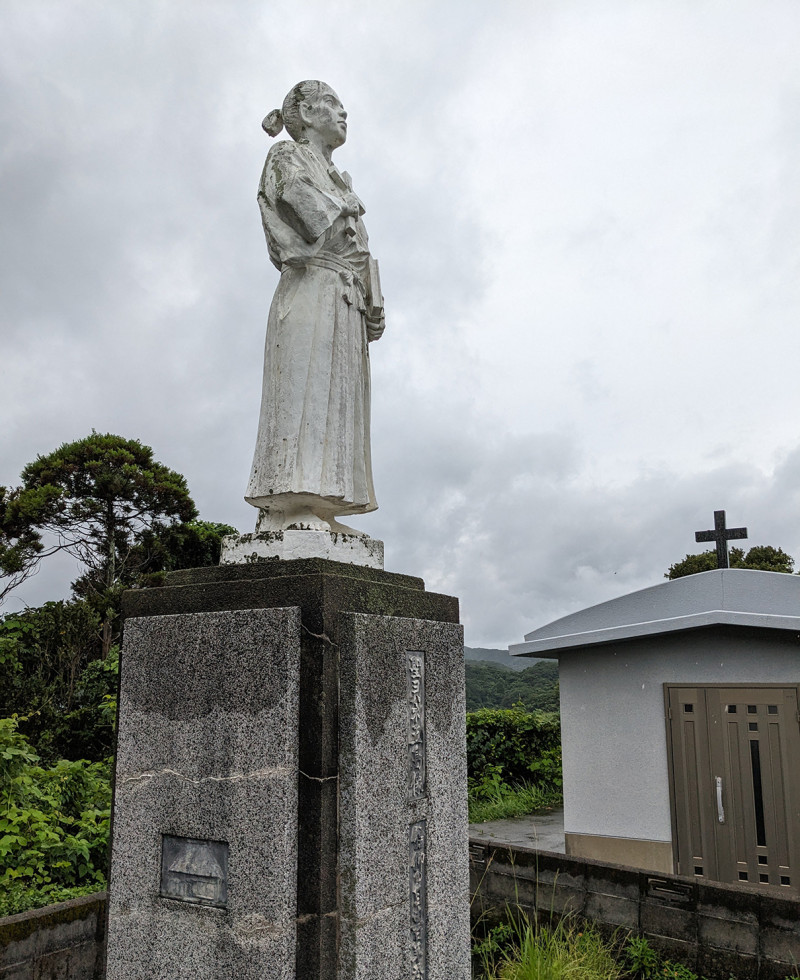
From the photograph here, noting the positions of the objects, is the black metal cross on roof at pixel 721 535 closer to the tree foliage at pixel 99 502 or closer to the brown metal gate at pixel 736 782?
the brown metal gate at pixel 736 782

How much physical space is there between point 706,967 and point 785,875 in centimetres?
208

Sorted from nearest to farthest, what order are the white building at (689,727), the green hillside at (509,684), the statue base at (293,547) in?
the statue base at (293,547)
the white building at (689,727)
the green hillside at (509,684)

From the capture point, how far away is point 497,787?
1245 centimetres

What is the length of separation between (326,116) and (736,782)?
6348mm

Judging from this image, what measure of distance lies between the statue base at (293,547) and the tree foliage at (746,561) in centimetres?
2163

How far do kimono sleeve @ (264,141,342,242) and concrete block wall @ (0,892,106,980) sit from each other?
3.92 m

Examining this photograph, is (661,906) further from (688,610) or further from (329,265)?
(329,265)

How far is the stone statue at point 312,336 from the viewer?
3.64 meters

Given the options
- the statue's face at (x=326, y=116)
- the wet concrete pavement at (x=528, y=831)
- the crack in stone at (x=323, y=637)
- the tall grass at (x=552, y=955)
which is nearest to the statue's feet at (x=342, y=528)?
the crack in stone at (x=323, y=637)

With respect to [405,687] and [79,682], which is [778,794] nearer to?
[405,687]

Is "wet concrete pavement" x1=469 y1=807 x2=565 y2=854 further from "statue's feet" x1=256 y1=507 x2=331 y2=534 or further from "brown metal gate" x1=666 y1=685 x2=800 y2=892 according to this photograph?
"statue's feet" x1=256 y1=507 x2=331 y2=534

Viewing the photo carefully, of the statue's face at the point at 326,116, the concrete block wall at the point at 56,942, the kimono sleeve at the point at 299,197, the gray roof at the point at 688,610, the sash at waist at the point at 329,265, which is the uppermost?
the statue's face at the point at 326,116

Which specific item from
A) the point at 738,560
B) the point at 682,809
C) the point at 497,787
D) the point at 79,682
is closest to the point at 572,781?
the point at 682,809

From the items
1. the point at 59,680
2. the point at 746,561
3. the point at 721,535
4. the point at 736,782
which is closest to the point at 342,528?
the point at 736,782
